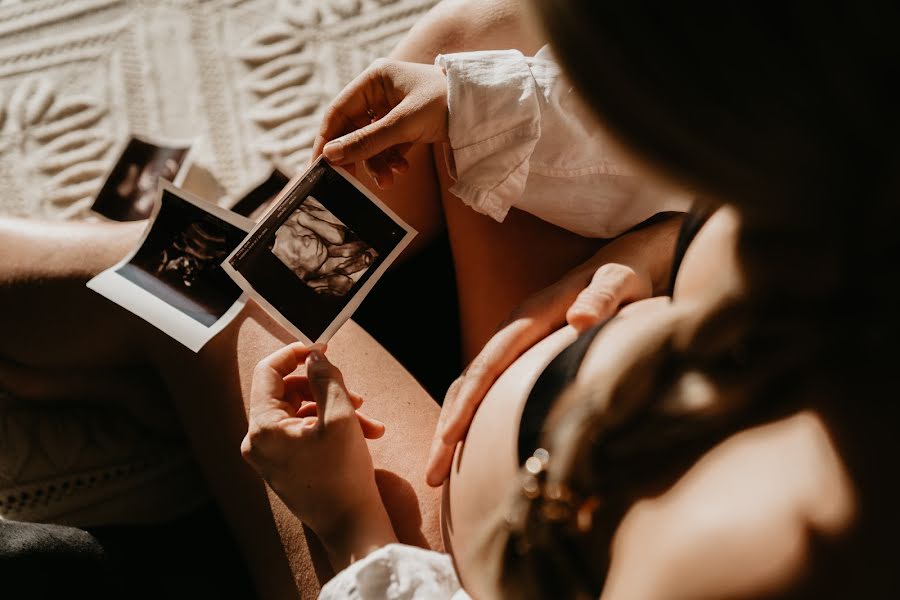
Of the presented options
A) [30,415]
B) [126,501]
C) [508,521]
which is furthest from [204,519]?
[508,521]

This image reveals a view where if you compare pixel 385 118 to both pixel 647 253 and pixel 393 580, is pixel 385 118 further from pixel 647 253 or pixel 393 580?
pixel 393 580

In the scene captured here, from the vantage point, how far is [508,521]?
55 centimetres

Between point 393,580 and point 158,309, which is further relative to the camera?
point 158,309

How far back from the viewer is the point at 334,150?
2.71 feet

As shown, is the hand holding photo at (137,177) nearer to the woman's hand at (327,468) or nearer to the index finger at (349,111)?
the index finger at (349,111)

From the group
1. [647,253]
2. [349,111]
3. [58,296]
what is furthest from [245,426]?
[647,253]

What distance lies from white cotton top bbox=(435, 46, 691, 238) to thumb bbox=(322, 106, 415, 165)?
69 mm

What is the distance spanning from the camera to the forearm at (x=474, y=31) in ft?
3.05

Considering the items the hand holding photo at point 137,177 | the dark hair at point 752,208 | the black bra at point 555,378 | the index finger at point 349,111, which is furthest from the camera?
the hand holding photo at point 137,177

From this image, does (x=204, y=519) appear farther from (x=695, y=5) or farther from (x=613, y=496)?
(x=695, y=5)

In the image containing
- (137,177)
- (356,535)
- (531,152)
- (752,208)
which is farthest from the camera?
(137,177)

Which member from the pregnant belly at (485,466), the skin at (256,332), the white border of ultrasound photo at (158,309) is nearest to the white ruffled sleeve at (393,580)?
the pregnant belly at (485,466)

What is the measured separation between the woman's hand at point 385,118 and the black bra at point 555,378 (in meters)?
0.32

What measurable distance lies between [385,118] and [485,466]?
1.33 ft
